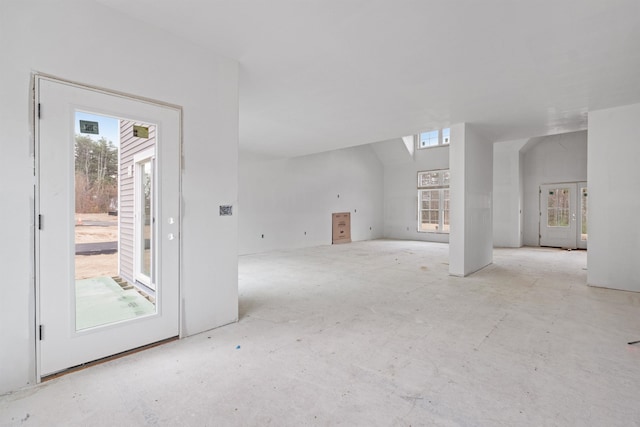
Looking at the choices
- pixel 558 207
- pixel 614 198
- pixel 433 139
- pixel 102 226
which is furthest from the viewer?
pixel 433 139

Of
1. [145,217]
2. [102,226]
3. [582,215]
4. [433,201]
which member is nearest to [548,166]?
[582,215]

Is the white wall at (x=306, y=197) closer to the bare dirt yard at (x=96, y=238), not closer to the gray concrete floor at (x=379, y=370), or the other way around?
the gray concrete floor at (x=379, y=370)

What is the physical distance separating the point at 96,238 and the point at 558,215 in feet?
35.8

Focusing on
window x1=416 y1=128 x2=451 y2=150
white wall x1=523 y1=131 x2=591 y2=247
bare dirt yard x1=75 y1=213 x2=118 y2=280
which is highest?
window x1=416 y1=128 x2=451 y2=150

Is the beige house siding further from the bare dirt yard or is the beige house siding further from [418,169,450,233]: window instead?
[418,169,450,233]: window

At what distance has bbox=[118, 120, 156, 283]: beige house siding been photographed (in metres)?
2.54

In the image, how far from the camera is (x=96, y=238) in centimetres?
237

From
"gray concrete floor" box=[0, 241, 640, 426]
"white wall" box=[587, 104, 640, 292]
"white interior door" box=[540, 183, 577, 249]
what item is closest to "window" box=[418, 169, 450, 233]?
"white interior door" box=[540, 183, 577, 249]

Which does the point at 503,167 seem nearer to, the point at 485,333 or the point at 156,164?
the point at 485,333

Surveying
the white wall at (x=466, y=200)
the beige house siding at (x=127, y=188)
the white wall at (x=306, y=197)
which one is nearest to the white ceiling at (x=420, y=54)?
the white wall at (x=466, y=200)

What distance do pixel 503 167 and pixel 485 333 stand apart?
8018 mm

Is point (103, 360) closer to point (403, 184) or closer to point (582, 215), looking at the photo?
point (582, 215)

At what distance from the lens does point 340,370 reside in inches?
86.7

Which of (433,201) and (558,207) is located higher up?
(433,201)
